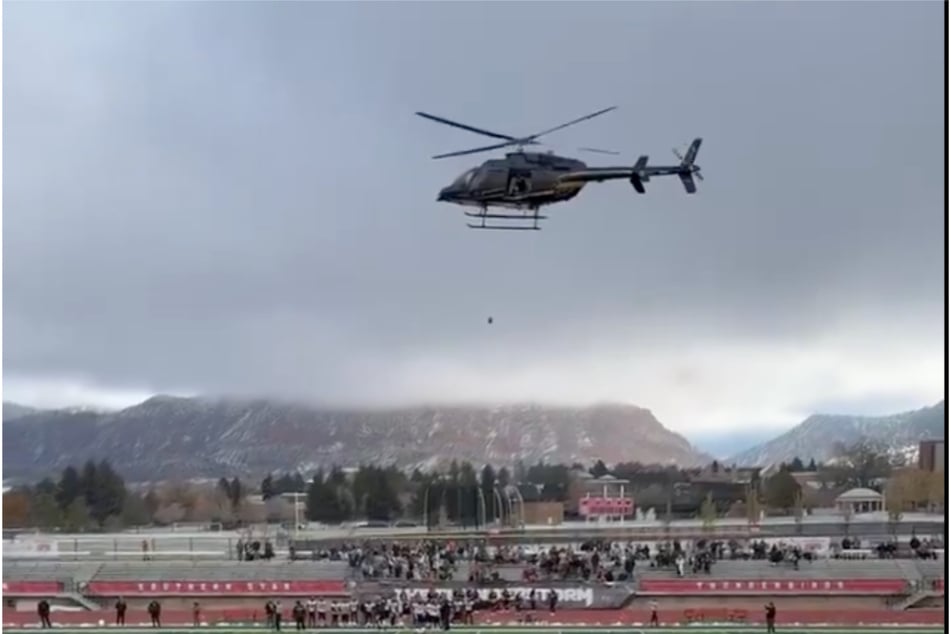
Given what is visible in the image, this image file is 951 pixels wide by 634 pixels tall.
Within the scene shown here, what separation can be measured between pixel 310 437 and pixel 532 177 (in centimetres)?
365

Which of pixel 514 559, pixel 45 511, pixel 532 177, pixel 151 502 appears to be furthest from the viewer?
pixel 151 502

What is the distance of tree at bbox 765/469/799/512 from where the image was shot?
10.1 metres

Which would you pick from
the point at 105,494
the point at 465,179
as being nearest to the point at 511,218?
→ the point at 465,179

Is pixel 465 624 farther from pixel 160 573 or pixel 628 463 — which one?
pixel 160 573

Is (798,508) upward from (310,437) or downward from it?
downward

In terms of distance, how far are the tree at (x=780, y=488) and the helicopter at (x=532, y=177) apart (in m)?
3.07

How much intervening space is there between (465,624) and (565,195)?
353 centimetres

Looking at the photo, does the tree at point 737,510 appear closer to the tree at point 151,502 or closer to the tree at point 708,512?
the tree at point 708,512

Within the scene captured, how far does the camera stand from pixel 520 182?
25.9 feet

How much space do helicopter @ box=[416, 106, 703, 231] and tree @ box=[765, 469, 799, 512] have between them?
3.07 metres

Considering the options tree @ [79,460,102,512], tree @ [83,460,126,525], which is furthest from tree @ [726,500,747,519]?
tree @ [79,460,102,512]

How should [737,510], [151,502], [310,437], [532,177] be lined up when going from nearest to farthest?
[532,177] → [737,510] → [310,437] → [151,502]

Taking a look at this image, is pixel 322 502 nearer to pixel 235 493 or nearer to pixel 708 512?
pixel 235 493

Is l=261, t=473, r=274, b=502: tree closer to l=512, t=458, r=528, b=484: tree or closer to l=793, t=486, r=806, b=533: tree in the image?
l=512, t=458, r=528, b=484: tree
